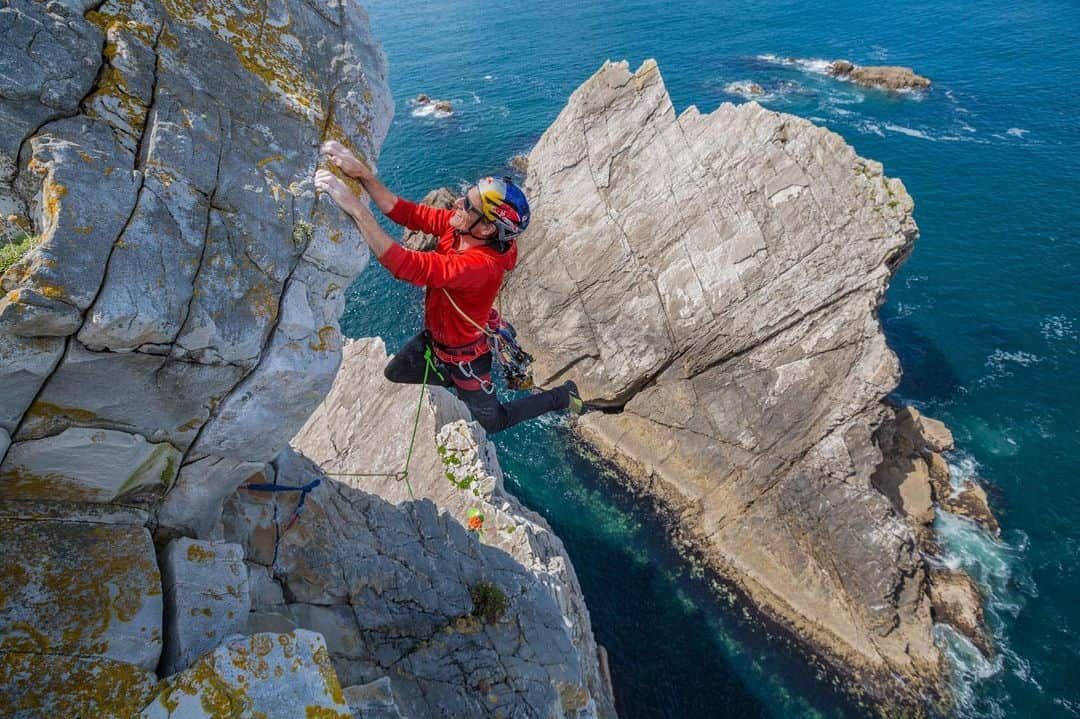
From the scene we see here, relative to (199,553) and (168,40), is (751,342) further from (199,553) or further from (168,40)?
(168,40)

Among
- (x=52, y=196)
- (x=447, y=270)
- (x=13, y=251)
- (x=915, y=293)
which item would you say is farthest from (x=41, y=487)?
(x=915, y=293)

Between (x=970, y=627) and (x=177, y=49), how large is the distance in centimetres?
2853

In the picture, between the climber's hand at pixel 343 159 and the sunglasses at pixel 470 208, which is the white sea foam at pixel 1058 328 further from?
the climber's hand at pixel 343 159

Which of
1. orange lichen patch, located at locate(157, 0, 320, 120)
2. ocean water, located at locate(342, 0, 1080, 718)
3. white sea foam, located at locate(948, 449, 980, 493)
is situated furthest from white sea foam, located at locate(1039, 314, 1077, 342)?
orange lichen patch, located at locate(157, 0, 320, 120)

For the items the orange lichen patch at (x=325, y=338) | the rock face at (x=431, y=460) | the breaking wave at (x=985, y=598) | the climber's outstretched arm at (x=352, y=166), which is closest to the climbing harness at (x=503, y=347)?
the climber's outstretched arm at (x=352, y=166)

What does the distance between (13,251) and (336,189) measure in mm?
2793

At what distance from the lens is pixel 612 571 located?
80.6ft

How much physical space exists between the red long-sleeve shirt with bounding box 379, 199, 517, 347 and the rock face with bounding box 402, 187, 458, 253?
23166 mm

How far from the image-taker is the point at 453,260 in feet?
26.1

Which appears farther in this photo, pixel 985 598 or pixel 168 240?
pixel 985 598

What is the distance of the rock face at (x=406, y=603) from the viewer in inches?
341

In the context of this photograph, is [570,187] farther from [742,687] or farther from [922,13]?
[922,13]

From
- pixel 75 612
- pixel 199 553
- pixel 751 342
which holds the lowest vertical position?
pixel 751 342

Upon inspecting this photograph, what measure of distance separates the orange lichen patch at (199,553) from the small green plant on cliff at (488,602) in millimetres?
5705
